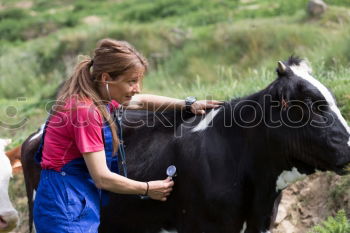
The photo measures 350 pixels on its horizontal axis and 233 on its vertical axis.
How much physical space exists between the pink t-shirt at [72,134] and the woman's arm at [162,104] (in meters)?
1.03

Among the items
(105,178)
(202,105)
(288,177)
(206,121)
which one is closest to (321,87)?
(288,177)

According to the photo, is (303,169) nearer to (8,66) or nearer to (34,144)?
(34,144)

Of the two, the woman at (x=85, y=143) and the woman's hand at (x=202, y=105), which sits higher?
the woman at (x=85, y=143)

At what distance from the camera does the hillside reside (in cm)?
1075

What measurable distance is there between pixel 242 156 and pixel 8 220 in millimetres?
1726

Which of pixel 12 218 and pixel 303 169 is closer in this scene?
Result: pixel 303 169

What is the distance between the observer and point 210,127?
5.24 meters

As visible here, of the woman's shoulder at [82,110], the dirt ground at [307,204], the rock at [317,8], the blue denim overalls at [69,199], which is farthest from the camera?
the rock at [317,8]

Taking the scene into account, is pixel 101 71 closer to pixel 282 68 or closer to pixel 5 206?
pixel 282 68

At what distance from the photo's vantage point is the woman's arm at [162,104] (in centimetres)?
545

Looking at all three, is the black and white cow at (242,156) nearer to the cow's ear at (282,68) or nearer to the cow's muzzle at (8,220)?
the cow's ear at (282,68)

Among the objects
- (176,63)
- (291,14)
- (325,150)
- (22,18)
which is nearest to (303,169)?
(325,150)

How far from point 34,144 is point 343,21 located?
9.21 meters

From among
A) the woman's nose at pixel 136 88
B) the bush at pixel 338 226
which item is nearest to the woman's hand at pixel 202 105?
the woman's nose at pixel 136 88
